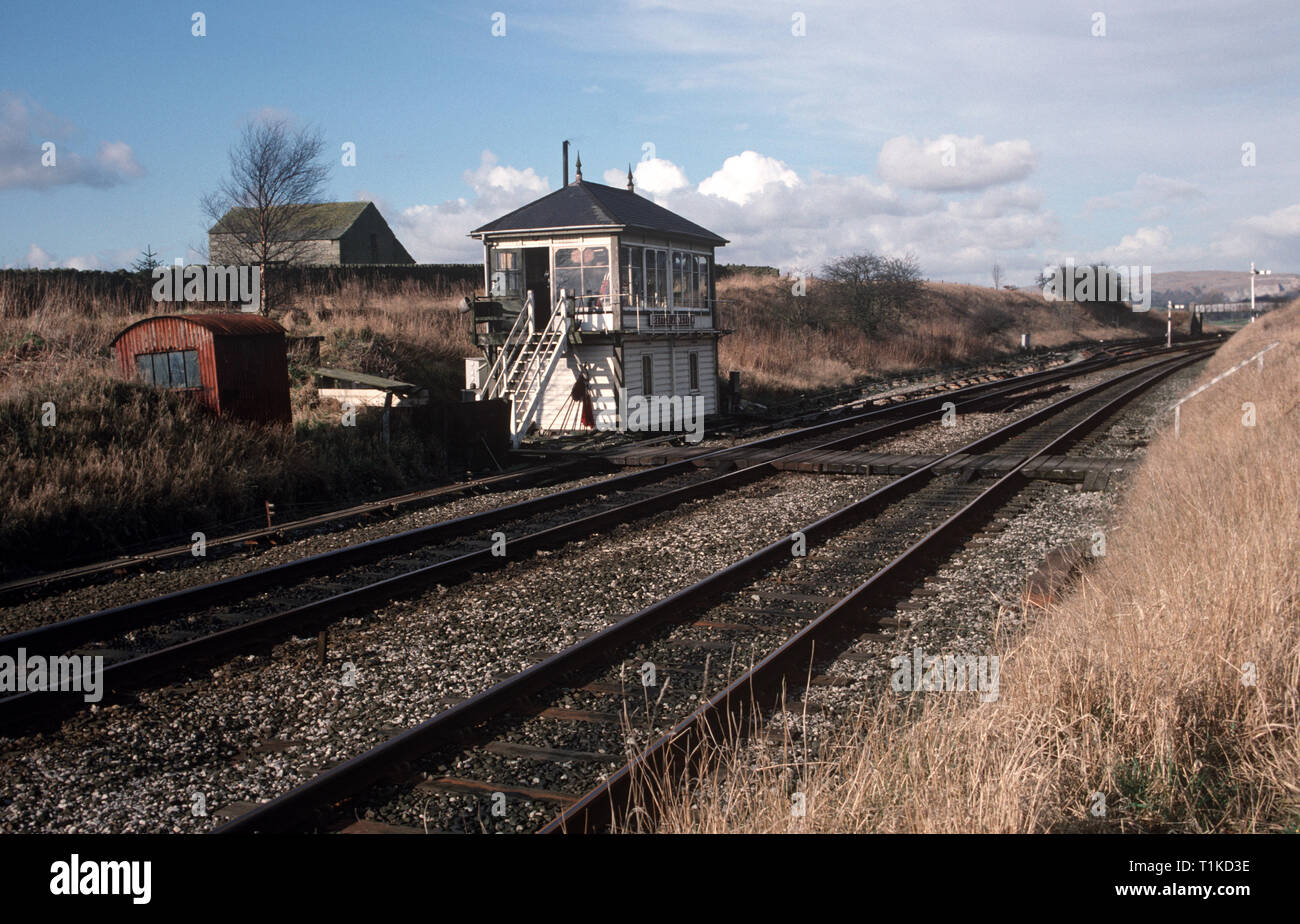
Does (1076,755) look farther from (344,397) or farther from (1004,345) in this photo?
(1004,345)

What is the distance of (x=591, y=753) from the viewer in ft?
16.6

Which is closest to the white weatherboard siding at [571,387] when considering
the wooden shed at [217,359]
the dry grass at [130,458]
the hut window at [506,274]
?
the hut window at [506,274]

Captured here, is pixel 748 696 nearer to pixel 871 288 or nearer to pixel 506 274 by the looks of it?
pixel 506 274

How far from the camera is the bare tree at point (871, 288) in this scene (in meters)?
49.0

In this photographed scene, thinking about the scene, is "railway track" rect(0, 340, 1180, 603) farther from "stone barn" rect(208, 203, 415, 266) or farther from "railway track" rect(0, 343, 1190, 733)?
"stone barn" rect(208, 203, 415, 266)

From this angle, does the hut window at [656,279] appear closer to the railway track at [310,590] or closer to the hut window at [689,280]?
the hut window at [689,280]

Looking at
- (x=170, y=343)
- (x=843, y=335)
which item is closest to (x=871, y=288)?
(x=843, y=335)

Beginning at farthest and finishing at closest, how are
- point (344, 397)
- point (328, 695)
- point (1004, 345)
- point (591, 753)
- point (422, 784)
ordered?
point (1004, 345)
point (344, 397)
point (328, 695)
point (591, 753)
point (422, 784)

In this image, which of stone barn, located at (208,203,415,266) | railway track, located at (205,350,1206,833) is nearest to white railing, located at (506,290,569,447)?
railway track, located at (205,350,1206,833)

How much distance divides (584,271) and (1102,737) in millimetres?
19303

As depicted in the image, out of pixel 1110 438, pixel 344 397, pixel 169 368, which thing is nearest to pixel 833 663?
pixel 169 368

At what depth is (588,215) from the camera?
2266 cm

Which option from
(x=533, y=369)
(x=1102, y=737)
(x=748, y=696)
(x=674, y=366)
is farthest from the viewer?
(x=674, y=366)

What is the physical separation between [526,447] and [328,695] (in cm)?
1420
